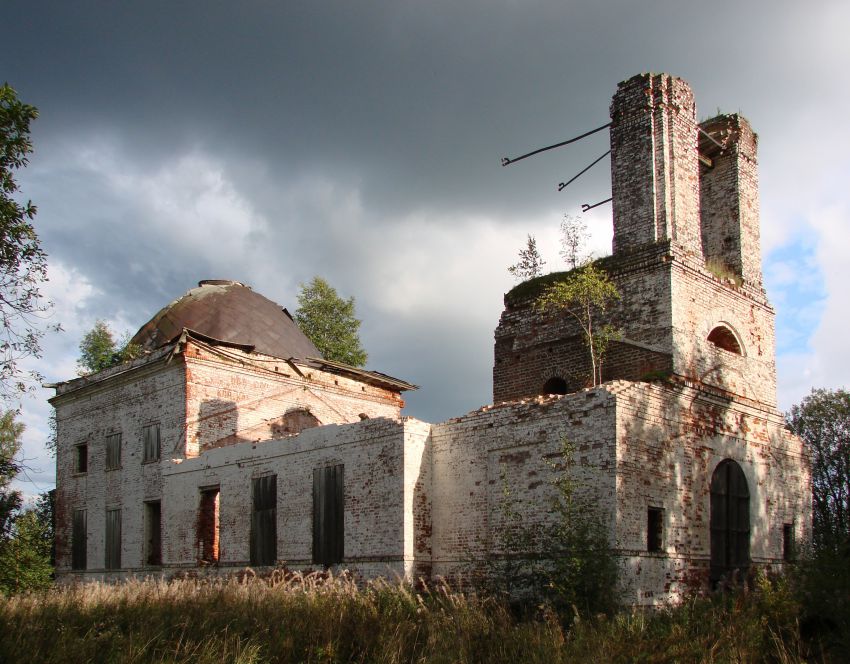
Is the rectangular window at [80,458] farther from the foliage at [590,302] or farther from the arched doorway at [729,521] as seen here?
the arched doorway at [729,521]

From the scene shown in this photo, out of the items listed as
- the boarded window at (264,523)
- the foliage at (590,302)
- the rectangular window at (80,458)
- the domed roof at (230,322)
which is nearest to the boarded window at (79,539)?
the rectangular window at (80,458)

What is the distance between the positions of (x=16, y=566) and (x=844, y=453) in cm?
Answer: 2547

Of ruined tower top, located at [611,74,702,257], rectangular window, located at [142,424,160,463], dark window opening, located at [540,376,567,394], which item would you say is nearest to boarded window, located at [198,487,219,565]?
rectangular window, located at [142,424,160,463]

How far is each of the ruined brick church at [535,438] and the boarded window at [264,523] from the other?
36 mm

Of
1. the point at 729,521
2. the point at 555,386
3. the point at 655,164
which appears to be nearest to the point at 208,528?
the point at 555,386

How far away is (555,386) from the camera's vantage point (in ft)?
57.9

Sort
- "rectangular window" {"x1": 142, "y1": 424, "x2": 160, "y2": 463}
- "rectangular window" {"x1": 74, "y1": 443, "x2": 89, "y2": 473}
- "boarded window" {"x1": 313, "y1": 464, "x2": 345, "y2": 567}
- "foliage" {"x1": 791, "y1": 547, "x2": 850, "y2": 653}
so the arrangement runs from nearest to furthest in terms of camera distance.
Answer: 1. "foliage" {"x1": 791, "y1": 547, "x2": 850, "y2": 653}
2. "boarded window" {"x1": 313, "y1": 464, "x2": 345, "y2": 567}
3. "rectangular window" {"x1": 142, "y1": 424, "x2": 160, "y2": 463}
4. "rectangular window" {"x1": 74, "y1": 443, "x2": 89, "y2": 473}

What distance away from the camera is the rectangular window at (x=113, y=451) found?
2225cm

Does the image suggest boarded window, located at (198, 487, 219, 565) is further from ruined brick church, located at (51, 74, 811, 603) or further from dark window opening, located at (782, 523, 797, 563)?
dark window opening, located at (782, 523, 797, 563)

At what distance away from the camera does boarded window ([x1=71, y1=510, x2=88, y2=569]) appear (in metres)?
22.8

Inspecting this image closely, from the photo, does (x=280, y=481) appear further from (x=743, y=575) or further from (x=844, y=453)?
(x=844, y=453)

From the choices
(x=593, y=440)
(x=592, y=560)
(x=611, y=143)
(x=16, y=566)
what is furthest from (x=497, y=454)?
(x=16, y=566)

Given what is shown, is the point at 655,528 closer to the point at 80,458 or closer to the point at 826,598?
the point at 826,598

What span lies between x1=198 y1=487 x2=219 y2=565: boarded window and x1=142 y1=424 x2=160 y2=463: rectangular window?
2.62 meters
